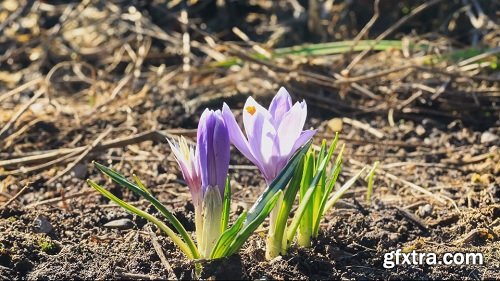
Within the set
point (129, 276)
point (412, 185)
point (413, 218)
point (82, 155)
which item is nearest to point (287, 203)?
point (129, 276)

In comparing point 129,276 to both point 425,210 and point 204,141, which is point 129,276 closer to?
point 204,141

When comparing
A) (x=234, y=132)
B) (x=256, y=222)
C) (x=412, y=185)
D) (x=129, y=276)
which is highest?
(x=234, y=132)

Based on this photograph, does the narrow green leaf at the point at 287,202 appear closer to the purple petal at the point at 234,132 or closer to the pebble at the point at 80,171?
the purple petal at the point at 234,132

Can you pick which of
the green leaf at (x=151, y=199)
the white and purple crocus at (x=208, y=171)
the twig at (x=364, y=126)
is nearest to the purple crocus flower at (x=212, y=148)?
the white and purple crocus at (x=208, y=171)

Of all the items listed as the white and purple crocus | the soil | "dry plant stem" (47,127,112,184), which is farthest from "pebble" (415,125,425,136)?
the white and purple crocus

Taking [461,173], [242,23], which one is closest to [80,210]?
[461,173]

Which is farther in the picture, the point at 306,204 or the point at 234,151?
the point at 234,151
